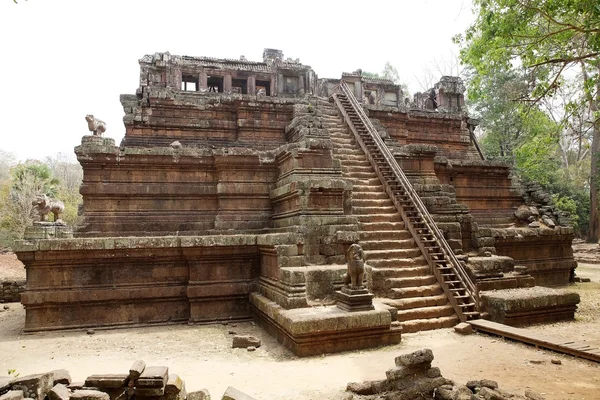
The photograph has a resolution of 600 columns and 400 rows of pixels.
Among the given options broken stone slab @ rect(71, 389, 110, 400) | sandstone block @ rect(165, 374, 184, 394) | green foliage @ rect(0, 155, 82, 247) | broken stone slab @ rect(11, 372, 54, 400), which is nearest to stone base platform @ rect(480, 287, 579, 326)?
sandstone block @ rect(165, 374, 184, 394)

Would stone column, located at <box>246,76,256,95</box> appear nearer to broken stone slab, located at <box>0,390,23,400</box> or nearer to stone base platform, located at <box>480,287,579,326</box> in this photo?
stone base platform, located at <box>480,287,579,326</box>

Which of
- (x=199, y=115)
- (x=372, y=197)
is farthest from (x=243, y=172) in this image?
(x=199, y=115)

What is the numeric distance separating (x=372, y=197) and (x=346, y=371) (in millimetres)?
5510

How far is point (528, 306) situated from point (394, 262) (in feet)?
8.49

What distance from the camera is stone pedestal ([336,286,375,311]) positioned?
6500 mm

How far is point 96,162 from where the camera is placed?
379 inches

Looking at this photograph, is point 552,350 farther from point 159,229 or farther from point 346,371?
point 159,229

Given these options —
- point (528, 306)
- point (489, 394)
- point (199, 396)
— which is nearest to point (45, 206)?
point (199, 396)

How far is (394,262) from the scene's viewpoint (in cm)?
841

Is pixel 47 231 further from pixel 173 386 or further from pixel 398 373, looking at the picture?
pixel 398 373

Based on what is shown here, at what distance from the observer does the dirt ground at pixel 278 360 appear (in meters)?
4.91

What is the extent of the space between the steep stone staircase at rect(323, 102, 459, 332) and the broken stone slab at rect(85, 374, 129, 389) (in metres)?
4.63

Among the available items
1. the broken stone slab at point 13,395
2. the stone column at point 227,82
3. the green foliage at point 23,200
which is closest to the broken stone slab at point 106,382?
the broken stone slab at point 13,395

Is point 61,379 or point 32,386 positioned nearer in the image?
point 32,386
